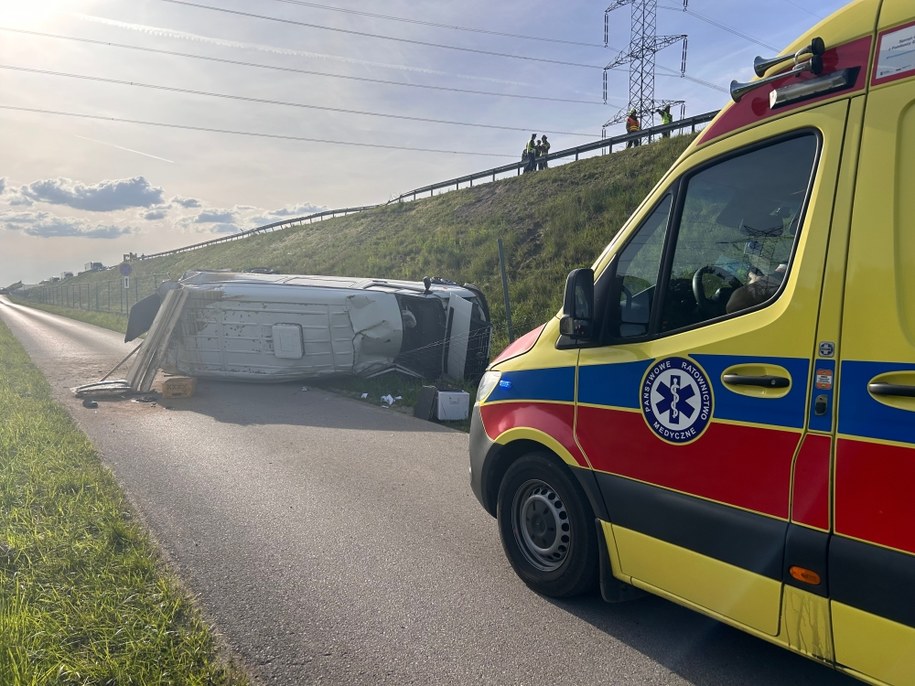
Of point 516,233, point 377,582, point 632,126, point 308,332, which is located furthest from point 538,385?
point 632,126

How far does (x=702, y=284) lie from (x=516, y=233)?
1617 cm

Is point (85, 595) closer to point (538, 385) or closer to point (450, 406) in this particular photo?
point (538, 385)

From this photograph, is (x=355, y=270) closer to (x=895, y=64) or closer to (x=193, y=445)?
(x=193, y=445)

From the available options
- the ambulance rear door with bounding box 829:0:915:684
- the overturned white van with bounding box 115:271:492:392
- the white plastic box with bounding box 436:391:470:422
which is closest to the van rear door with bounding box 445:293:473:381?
the overturned white van with bounding box 115:271:492:392

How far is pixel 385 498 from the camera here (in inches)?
216

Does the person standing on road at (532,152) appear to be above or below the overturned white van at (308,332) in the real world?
above

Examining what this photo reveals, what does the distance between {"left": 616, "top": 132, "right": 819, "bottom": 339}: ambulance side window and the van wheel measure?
3.00ft

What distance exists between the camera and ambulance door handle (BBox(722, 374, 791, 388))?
8.14 feet

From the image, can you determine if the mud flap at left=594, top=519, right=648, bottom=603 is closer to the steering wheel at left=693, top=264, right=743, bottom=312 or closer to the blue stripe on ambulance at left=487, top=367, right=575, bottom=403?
the blue stripe on ambulance at left=487, top=367, right=575, bottom=403

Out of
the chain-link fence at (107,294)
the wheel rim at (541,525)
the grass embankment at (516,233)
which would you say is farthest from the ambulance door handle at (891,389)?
the chain-link fence at (107,294)

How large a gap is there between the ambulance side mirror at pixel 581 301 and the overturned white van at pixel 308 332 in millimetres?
7775

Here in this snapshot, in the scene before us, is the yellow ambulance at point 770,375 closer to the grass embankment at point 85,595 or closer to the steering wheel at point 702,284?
the steering wheel at point 702,284

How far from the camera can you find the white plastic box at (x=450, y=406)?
867 centimetres

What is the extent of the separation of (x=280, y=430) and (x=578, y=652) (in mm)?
5700
